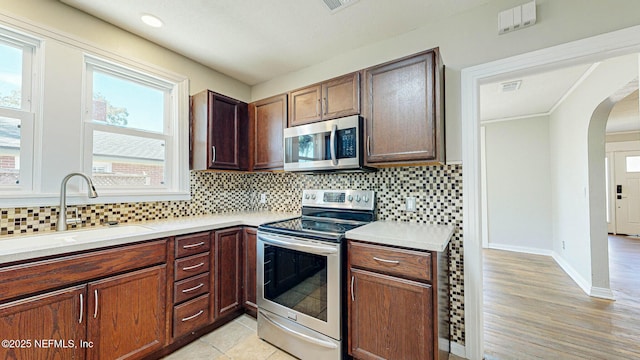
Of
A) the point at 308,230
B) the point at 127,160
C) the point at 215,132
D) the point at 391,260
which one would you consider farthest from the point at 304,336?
the point at 127,160

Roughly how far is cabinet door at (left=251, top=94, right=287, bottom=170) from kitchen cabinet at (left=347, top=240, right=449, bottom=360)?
4.56 feet

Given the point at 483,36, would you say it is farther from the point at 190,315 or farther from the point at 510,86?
the point at 190,315

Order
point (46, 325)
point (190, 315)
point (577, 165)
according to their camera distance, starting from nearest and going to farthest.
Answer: point (46, 325) → point (190, 315) → point (577, 165)

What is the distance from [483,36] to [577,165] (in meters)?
2.50

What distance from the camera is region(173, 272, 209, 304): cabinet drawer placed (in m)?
1.85

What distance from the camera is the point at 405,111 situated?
71.9 inches

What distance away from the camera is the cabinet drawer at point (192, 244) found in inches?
73.4

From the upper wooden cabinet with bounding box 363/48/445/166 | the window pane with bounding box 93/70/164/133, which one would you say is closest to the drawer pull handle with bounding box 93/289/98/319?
the window pane with bounding box 93/70/164/133

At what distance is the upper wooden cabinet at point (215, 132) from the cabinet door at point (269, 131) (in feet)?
0.57

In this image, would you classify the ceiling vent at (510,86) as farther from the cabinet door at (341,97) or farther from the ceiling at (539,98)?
the cabinet door at (341,97)

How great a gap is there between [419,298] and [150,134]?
2658 mm

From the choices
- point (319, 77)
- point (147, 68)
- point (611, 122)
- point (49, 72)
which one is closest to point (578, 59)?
point (319, 77)

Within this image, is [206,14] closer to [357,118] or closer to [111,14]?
[111,14]

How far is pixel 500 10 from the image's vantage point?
1775mm
